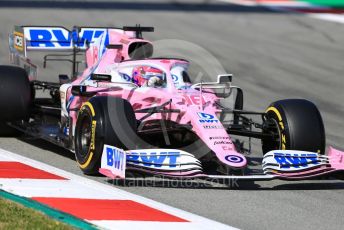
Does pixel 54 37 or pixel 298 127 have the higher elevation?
pixel 54 37

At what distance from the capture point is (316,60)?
20.8 meters

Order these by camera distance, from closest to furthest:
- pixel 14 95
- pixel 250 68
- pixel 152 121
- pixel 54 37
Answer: pixel 152 121 < pixel 14 95 < pixel 54 37 < pixel 250 68

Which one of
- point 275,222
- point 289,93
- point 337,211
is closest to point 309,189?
point 337,211

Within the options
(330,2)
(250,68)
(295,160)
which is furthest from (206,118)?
(330,2)

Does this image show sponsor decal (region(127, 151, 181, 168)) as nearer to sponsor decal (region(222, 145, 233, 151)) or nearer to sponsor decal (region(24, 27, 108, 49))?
sponsor decal (region(222, 145, 233, 151))

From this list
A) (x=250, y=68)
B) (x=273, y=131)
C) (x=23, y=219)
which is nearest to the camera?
(x=23, y=219)

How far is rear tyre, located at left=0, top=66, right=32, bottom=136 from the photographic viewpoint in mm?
11141

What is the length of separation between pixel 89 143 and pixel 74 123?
3.02ft

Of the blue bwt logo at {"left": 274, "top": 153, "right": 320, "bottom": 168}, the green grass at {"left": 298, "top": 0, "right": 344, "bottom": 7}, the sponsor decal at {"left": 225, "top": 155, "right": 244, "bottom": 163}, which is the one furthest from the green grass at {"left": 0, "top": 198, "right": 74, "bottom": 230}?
the green grass at {"left": 298, "top": 0, "right": 344, "bottom": 7}

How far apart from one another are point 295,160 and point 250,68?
33.1 ft

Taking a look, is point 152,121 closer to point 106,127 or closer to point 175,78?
point 175,78

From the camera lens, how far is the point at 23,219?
7.29 meters

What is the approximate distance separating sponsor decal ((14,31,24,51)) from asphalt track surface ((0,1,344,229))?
1632 millimetres

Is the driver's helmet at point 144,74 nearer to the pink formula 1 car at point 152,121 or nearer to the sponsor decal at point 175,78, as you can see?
the pink formula 1 car at point 152,121
